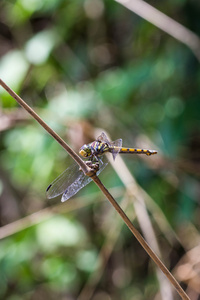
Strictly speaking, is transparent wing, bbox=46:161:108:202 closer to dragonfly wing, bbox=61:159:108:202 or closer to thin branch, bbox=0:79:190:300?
dragonfly wing, bbox=61:159:108:202

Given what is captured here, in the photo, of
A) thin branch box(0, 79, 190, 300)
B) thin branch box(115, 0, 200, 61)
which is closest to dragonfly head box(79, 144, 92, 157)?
thin branch box(0, 79, 190, 300)

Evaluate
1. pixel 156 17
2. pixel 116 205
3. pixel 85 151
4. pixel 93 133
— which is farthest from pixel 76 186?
pixel 156 17

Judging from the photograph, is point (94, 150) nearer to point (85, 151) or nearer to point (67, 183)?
point (85, 151)

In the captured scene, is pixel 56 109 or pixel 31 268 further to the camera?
pixel 31 268

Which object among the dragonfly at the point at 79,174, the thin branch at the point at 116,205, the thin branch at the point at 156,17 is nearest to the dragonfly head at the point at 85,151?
the dragonfly at the point at 79,174

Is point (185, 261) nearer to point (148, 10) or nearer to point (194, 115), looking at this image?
point (194, 115)

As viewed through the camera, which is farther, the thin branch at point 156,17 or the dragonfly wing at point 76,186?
the thin branch at point 156,17

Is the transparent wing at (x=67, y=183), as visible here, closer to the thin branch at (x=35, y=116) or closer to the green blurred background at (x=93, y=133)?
the thin branch at (x=35, y=116)

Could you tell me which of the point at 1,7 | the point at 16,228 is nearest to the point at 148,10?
the point at 16,228
